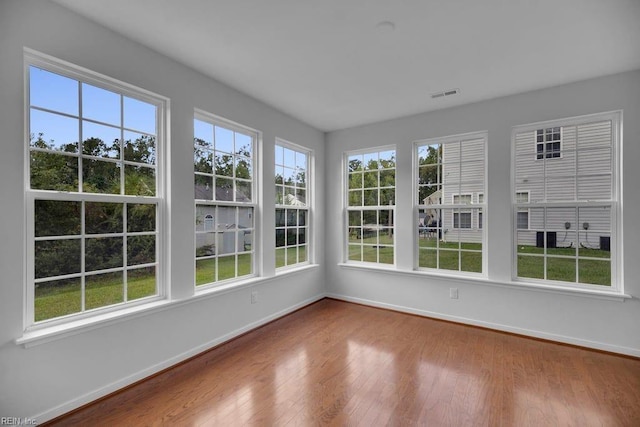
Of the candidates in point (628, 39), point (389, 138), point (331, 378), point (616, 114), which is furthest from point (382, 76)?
point (331, 378)

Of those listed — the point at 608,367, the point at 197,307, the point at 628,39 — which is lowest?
the point at 608,367

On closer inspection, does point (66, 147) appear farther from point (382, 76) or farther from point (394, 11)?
point (382, 76)

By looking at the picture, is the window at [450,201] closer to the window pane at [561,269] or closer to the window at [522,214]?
the window at [522,214]

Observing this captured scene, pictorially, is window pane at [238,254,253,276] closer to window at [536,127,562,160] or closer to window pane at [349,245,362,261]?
window pane at [349,245,362,261]

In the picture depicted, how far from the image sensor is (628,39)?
2.38 m

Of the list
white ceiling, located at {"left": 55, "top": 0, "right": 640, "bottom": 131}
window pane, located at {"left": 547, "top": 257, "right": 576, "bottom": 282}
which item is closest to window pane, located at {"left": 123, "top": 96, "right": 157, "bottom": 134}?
white ceiling, located at {"left": 55, "top": 0, "right": 640, "bottom": 131}

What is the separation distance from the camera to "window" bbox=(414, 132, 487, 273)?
378 centimetres

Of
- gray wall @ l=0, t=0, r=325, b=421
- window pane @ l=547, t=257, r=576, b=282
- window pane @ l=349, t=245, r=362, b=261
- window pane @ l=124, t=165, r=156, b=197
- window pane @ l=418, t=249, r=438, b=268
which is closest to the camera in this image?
gray wall @ l=0, t=0, r=325, b=421

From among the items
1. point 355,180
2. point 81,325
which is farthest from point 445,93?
point 81,325

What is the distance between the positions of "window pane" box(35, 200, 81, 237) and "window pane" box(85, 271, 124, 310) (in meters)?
0.41

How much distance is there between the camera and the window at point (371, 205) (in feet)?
14.7

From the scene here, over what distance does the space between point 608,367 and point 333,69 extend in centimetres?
387

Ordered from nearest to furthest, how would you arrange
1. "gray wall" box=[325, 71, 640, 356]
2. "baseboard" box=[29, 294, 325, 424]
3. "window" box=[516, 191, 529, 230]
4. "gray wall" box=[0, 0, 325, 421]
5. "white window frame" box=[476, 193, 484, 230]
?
"gray wall" box=[0, 0, 325, 421]
"baseboard" box=[29, 294, 325, 424]
"gray wall" box=[325, 71, 640, 356]
"window" box=[516, 191, 529, 230]
"white window frame" box=[476, 193, 484, 230]

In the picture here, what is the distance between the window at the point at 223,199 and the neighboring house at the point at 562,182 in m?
2.96
